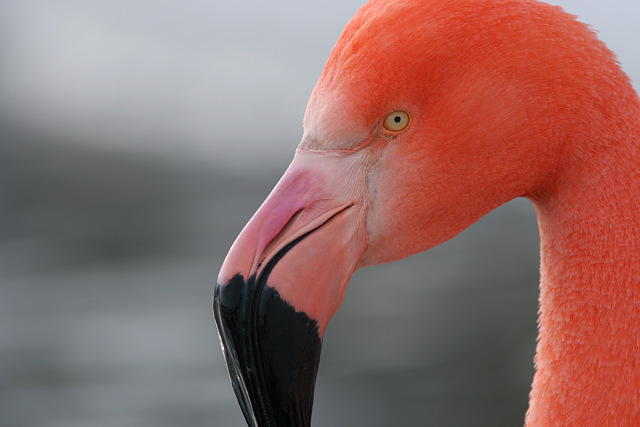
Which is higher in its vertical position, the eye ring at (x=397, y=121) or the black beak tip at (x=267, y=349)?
the eye ring at (x=397, y=121)

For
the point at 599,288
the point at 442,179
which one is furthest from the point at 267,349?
the point at 599,288

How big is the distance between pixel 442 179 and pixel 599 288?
42 centimetres

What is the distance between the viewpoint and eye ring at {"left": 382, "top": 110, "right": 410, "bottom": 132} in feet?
4.62

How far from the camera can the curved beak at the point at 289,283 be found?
135 cm

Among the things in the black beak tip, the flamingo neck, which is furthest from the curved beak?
the flamingo neck

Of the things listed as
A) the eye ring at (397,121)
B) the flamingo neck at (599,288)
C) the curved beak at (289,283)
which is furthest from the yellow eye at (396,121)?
the flamingo neck at (599,288)

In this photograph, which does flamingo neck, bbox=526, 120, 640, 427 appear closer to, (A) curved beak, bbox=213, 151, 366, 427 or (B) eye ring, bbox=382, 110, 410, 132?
(B) eye ring, bbox=382, 110, 410, 132

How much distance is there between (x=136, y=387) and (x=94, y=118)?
18.2 feet

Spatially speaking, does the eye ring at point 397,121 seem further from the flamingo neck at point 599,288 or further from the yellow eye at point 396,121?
the flamingo neck at point 599,288

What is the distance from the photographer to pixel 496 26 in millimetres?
1372

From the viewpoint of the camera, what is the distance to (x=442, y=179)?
1.44 m

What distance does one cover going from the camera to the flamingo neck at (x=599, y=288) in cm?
143

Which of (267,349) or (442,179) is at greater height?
(442,179)

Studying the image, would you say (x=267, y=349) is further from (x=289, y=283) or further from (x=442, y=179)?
(x=442, y=179)
